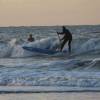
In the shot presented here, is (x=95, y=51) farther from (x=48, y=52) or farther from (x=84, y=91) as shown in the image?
(x=84, y=91)

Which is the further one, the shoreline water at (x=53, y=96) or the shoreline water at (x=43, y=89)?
the shoreline water at (x=43, y=89)

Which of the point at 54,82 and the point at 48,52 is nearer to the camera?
the point at 54,82

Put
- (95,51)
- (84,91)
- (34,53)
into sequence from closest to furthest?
(84,91) → (34,53) → (95,51)

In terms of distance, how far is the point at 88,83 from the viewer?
31.1ft

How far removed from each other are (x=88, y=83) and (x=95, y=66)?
4.26 metres

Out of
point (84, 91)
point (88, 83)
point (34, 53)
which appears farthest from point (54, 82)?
point (34, 53)

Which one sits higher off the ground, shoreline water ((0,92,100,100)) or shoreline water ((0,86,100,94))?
shoreline water ((0,92,100,100))

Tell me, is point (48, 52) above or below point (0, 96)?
below


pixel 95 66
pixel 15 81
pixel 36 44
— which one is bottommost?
pixel 36 44

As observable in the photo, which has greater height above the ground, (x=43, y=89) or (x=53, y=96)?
(x=53, y=96)

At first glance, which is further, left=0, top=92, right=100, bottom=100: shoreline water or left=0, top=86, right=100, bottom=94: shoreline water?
left=0, top=86, right=100, bottom=94: shoreline water

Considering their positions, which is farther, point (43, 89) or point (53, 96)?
point (43, 89)

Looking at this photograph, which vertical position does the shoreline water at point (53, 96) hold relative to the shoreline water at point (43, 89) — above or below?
above

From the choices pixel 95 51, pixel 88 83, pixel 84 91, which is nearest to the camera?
pixel 84 91
